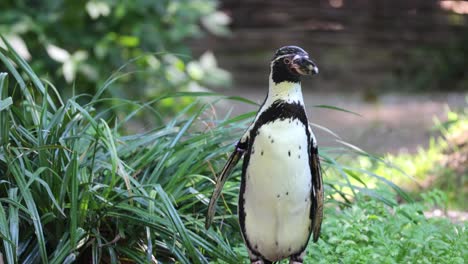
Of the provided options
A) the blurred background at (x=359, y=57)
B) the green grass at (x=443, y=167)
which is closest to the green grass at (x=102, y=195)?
the green grass at (x=443, y=167)

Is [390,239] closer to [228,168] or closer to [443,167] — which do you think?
[228,168]

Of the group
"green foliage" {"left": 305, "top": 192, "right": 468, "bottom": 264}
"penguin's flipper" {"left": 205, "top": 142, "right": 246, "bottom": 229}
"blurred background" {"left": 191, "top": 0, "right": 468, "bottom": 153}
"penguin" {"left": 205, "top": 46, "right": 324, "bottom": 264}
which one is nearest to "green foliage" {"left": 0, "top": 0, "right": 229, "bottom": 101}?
"blurred background" {"left": 191, "top": 0, "right": 468, "bottom": 153}

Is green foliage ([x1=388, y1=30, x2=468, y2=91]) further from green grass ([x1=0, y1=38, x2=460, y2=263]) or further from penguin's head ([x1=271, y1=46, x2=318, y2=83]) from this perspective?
penguin's head ([x1=271, y1=46, x2=318, y2=83])

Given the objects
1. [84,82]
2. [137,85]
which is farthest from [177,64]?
[84,82]

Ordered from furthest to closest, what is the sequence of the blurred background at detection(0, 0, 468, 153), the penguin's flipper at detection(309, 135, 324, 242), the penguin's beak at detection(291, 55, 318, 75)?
the blurred background at detection(0, 0, 468, 153) < the penguin's flipper at detection(309, 135, 324, 242) < the penguin's beak at detection(291, 55, 318, 75)

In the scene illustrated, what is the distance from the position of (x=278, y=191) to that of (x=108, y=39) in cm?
355

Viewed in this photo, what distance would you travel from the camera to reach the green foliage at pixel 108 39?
18.5ft

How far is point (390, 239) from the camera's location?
3.07 metres

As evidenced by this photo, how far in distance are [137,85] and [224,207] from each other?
9.56ft

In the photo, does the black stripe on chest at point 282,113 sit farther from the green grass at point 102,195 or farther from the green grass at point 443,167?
the green grass at point 443,167

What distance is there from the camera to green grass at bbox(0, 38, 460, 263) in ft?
9.42

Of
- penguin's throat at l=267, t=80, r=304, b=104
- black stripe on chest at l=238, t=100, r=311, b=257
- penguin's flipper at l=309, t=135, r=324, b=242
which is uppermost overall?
penguin's throat at l=267, t=80, r=304, b=104

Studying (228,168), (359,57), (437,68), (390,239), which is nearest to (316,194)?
(228,168)

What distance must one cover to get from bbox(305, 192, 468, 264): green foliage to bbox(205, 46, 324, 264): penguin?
0.27m
